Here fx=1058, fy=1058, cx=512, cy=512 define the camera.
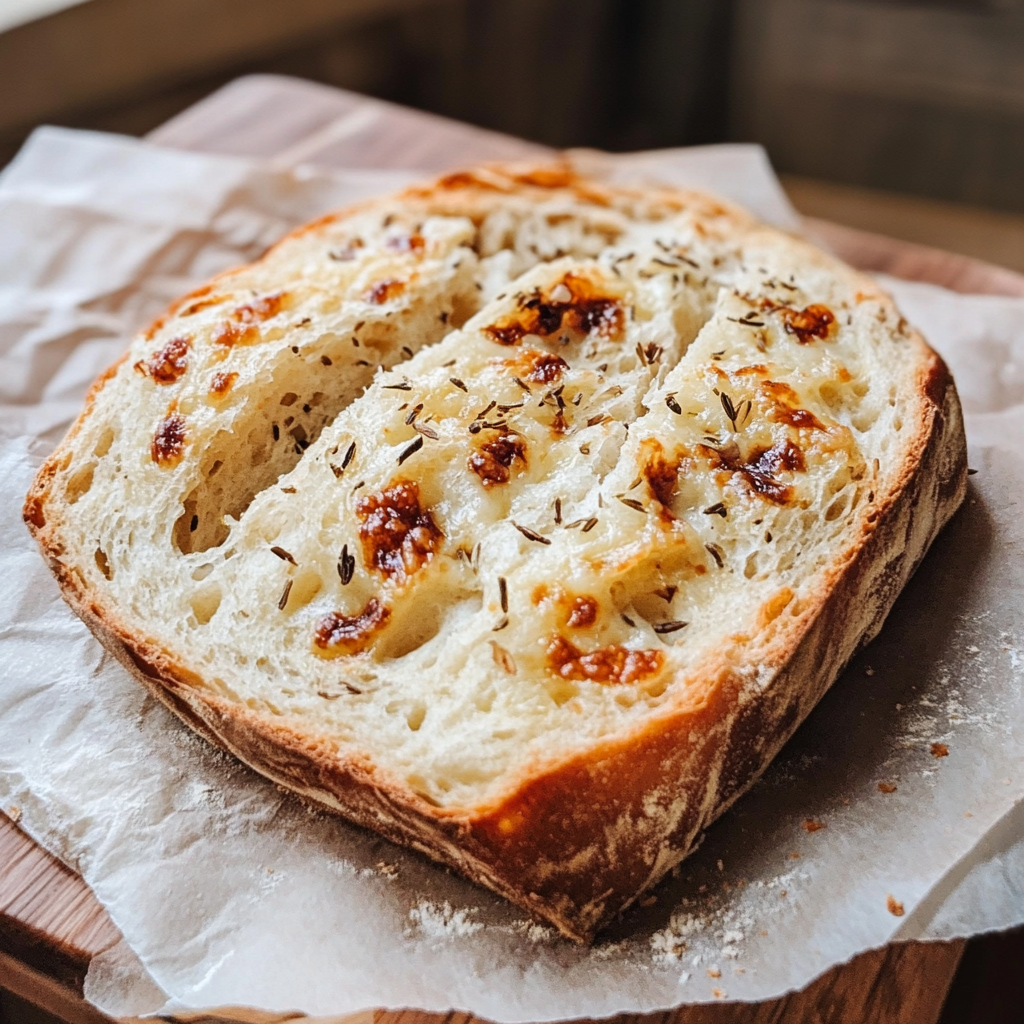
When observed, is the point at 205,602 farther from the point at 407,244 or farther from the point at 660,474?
the point at 407,244

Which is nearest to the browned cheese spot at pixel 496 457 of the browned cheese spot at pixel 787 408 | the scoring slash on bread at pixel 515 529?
the scoring slash on bread at pixel 515 529

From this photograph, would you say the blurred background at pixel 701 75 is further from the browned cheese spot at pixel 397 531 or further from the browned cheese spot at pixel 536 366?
the browned cheese spot at pixel 397 531

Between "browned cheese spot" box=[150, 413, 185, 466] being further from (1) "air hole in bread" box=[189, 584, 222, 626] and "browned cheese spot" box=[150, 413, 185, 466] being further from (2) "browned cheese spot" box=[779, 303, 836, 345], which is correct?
(2) "browned cheese spot" box=[779, 303, 836, 345]

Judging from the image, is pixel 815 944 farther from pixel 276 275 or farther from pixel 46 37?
pixel 46 37

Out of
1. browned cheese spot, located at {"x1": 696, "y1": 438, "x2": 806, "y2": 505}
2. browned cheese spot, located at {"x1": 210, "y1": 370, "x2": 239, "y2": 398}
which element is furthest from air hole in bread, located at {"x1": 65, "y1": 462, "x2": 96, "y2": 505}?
browned cheese spot, located at {"x1": 696, "y1": 438, "x2": 806, "y2": 505}

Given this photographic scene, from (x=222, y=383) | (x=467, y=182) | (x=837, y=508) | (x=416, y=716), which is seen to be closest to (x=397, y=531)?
(x=416, y=716)

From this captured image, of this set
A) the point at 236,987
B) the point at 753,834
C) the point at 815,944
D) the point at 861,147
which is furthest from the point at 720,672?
the point at 861,147

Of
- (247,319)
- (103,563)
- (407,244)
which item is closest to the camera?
(103,563)
